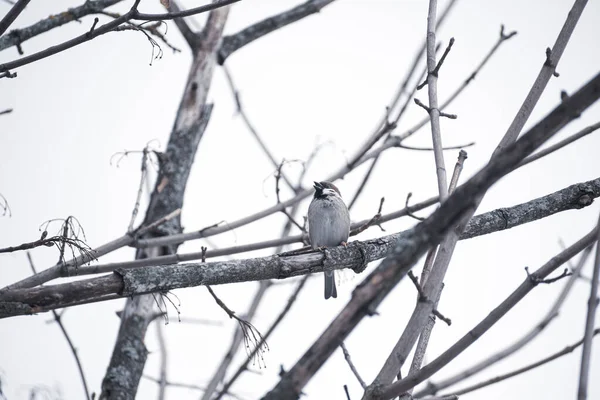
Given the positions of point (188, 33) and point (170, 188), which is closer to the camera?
point (170, 188)

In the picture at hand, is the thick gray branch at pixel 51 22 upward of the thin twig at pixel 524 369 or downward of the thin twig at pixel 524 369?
upward

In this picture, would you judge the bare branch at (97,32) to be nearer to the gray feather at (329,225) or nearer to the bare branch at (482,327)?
the bare branch at (482,327)

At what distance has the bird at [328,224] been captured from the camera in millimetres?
6531

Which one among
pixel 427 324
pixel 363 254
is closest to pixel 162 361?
pixel 363 254

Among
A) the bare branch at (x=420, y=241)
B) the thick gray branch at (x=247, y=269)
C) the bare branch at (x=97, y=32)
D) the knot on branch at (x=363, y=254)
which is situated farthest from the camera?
the knot on branch at (x=363, y=254)

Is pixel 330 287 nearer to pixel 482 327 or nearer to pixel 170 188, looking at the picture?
pixel 170 188

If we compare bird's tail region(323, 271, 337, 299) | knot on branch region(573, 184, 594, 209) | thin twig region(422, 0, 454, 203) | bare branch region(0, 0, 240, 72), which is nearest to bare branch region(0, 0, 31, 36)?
bare branch region(0, 0, 240, 72)

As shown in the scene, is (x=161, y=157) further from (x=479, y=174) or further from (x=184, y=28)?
(x=479, y=174)

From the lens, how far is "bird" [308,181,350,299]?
257 inches

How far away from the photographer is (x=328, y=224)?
6602mm

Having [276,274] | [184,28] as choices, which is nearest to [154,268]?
[276,274]

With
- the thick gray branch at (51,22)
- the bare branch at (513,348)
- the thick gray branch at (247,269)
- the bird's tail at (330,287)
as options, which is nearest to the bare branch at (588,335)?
the bare branch at (513,348)

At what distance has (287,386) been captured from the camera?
4.85 ft

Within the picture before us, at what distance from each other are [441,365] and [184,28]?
17.3ft
